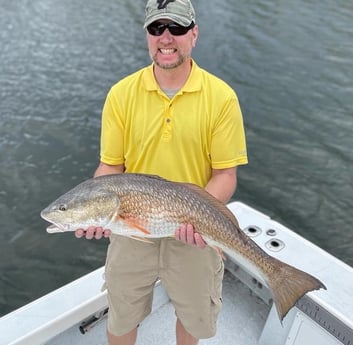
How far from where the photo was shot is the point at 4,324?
374 centimetres

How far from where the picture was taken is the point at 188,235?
3.01 metres

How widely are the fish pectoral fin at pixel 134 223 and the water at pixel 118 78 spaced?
4.29 meters

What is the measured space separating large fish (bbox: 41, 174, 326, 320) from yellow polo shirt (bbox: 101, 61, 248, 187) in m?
0.24

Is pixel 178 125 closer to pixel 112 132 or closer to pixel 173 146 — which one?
pixel 173 146

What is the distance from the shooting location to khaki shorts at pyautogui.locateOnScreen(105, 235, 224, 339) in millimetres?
3283

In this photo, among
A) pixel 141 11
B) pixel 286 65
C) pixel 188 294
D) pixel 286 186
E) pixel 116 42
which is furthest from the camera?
pixel 141 11

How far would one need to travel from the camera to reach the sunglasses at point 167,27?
9.95ft

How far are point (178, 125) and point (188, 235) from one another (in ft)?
2.38

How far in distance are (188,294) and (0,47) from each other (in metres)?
11.1

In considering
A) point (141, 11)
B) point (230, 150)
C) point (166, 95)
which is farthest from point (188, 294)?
point (141, 11)

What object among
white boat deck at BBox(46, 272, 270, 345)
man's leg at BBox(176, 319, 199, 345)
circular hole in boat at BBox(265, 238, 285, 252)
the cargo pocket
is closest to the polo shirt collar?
the cargo pocket

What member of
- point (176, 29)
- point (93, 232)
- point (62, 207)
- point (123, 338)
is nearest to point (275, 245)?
point (123, 338)

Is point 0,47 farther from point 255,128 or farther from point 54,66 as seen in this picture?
point 255,128

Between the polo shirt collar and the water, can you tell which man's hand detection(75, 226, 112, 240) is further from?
the water
